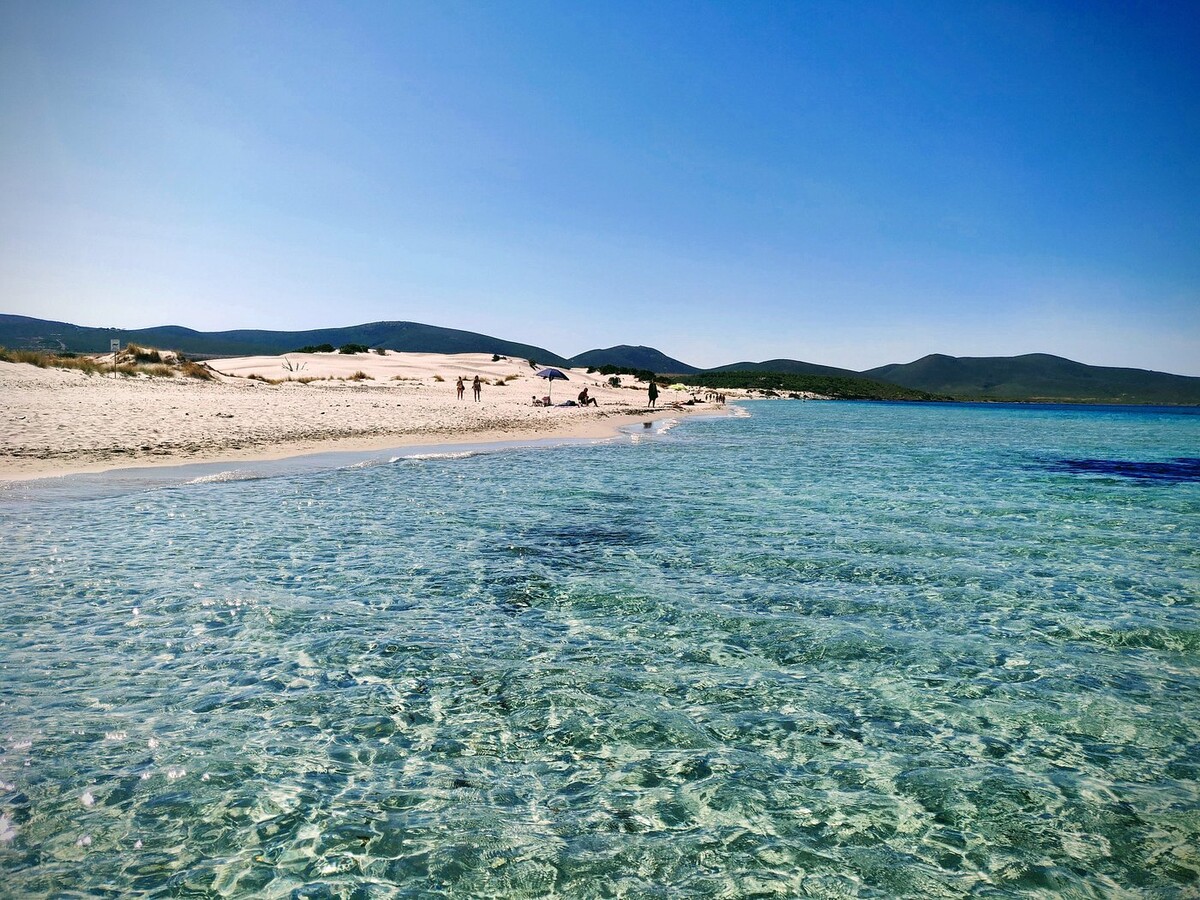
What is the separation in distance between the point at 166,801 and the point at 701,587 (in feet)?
23.4

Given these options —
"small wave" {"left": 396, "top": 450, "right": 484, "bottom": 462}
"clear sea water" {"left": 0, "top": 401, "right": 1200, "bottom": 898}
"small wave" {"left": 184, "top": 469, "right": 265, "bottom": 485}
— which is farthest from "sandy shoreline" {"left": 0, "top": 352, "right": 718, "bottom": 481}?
"clear sea water" {"left": 0, "top": 401, "right": 1200, "bottom": 898}

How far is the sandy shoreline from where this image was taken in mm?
Result: 21152

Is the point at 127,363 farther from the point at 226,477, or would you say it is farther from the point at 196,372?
the point at 226,477

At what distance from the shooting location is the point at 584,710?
20.5 feet

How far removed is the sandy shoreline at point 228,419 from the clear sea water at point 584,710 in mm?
8477

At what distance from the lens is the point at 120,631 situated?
7664mm

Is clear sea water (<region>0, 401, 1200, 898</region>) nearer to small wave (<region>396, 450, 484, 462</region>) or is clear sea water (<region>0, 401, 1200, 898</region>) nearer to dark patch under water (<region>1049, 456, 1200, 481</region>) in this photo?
small wave (<region>396, 450, 484, 462</region>)

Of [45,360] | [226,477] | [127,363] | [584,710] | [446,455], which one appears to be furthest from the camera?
[127,363]

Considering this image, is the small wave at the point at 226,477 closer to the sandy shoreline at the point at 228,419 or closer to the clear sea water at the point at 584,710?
the sandy shoreline at the point at 228,419

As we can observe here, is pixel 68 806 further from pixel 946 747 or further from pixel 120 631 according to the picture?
pixel 946 747

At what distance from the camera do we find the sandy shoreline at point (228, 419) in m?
21.2

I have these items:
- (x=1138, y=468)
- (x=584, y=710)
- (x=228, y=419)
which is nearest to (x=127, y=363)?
(x=228, y=419)

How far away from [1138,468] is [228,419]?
135 ft

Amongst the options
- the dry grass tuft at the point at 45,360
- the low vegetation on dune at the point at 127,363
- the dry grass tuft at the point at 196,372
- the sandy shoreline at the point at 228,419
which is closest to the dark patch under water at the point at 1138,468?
the sandy shoreline at the point at 228,419
